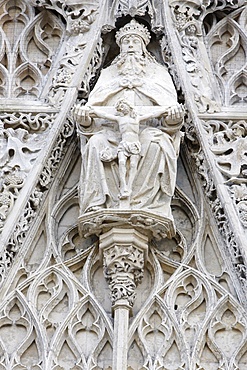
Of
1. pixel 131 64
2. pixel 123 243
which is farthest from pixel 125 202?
pixel 131 64

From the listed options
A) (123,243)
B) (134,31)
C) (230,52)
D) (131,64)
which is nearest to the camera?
(123,243)

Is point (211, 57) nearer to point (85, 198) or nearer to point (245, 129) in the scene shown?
point (245, 129)

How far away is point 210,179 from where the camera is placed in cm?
1301

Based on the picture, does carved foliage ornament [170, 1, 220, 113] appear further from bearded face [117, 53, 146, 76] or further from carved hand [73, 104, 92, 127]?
carved hand [73, 104, 92, 127]

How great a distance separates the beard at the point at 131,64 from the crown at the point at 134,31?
0.74ft

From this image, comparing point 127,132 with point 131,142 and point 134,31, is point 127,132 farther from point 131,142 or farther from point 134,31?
point 134,31

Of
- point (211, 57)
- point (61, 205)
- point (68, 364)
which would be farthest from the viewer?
point (211, 57)

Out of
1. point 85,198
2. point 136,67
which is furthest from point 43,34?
point 85,198

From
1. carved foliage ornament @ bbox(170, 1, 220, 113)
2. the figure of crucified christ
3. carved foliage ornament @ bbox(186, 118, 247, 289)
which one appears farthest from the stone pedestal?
carved foliage ornament @ bbox(170, 1, 220, 113)

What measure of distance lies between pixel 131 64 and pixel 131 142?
3.43 feet

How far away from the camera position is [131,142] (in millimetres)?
12664

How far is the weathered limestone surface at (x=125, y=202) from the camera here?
40.7 ft

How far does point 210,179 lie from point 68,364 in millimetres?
2172

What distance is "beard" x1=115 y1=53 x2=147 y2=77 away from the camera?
13.3 meters
